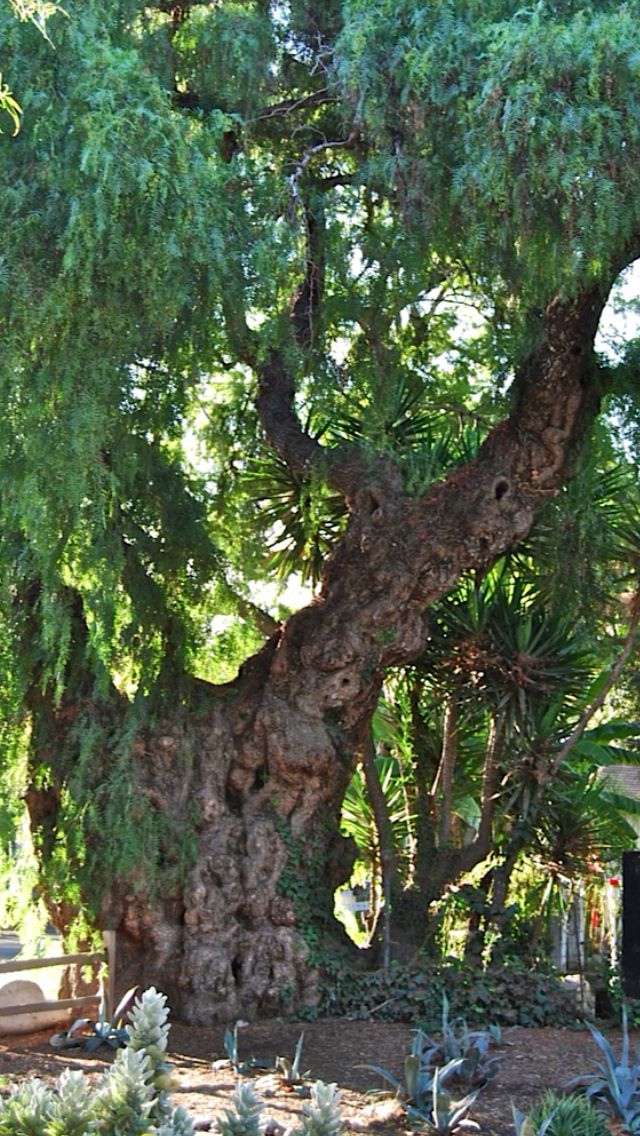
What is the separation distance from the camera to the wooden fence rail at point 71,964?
31.9ft

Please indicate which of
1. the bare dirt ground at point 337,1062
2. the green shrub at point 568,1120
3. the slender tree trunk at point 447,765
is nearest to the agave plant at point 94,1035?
the bare dirt ground at point 337,1062

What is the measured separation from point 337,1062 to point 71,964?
251 cm

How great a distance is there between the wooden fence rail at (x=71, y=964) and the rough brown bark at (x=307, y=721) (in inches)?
11.1

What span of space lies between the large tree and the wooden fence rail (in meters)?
0.31

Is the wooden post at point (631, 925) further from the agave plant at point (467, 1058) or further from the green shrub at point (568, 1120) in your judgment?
the green shrub at point (568, 1120)

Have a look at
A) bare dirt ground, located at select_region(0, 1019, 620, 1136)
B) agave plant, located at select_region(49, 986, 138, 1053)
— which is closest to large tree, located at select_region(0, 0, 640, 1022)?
bare dirt ground, located at select_region(0, 1019, 620, 1136)

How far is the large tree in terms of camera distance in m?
8.44

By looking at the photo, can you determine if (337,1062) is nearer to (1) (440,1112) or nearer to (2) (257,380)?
(1) (440,1112)

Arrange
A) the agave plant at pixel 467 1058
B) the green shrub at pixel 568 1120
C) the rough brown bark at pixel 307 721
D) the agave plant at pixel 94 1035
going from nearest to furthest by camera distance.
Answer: the green shrub at pixel 568 1120 → the agave plant at pixel 467 1058 → the agave plant at pixel 94 1035 → the rough brown bark at pixel 307 721

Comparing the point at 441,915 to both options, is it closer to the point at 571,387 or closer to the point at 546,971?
the point at 546,971

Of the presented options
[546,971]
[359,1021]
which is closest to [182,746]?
[359,1021]

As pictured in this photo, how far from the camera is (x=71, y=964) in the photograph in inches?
422

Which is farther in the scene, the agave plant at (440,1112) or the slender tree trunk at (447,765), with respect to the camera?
the slender tree trunk at (447,765)

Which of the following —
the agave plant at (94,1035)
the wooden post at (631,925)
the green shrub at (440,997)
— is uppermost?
the wooden post at (631,925)
